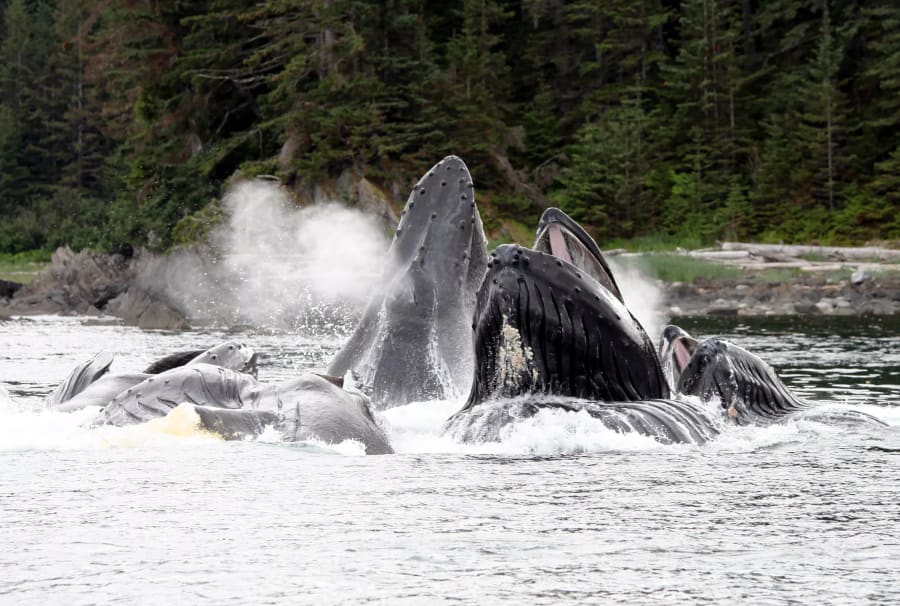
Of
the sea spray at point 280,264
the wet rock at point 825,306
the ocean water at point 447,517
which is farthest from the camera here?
the sea spray at point 280,264

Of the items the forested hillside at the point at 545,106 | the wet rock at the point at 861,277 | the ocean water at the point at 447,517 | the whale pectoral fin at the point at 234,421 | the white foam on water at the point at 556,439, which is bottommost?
the ocean water at the point at 447,517

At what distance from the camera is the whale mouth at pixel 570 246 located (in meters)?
9.96

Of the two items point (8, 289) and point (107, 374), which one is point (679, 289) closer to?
point (8, 289)

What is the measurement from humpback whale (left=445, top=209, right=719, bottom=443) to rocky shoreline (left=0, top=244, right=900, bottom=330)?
22.7m

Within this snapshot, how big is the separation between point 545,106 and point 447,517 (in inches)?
1774

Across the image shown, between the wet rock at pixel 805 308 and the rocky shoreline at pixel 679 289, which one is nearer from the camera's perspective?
the wet rock at pixel 805 308

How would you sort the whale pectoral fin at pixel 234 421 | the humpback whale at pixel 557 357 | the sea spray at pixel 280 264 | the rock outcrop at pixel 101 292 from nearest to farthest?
1. the humpback whale at pixel 557 357
2. the whale pectoral fin at pixel 234 421
3. the sea spray at pixel 280 264
4. the rock outcrop at pixel 101 292

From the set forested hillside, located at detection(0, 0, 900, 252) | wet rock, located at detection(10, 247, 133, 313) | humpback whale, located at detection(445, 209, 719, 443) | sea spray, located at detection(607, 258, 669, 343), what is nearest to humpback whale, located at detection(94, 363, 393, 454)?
humpback whale, located at detection(445, 209, 719, 443)

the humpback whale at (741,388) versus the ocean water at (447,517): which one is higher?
the humpback whale at (741,388)

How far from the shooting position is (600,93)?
4984cm

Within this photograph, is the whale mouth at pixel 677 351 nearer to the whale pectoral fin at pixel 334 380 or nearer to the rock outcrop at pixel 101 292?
the whale pectoral fin at pixel 334 380

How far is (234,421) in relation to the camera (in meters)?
9.54

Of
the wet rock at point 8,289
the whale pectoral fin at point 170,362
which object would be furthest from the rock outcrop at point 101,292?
the whale pectoral fin at point 170,362

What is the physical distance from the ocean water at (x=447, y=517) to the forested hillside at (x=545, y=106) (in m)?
33.6
